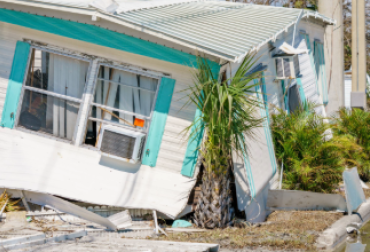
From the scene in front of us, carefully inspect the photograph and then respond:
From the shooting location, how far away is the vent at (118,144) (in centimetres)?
695

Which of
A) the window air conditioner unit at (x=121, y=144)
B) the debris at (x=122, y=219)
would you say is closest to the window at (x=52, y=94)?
the window air conditioner unit at (x=121, y=144)

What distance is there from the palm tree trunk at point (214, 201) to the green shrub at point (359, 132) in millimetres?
4318

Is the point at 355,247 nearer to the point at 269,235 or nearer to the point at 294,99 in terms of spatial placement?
the point at 269,235

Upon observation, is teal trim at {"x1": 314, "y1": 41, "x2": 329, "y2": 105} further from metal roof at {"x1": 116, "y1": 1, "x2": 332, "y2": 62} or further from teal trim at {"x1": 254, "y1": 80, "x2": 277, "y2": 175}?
teal trim at {"x1": 254, "y1": 80, "x2": 277, "y2": 175}

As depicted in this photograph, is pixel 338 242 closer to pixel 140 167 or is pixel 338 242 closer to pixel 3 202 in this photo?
pixel 140 167

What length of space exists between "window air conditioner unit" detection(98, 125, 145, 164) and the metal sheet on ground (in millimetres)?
2432

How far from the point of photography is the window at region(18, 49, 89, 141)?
7.33 metres

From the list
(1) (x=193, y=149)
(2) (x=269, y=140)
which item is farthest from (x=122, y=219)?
(2) (x=269, y=140)

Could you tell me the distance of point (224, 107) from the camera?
6.33 meters

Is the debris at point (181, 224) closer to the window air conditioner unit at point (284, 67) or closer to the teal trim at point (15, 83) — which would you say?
the teal trim at point (15, 83)

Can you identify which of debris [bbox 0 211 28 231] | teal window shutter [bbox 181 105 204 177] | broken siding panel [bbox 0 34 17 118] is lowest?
debris [bbox 0 211 28 231]

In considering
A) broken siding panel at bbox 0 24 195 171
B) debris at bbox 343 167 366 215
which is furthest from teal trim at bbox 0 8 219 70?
debris at bbox 343 167 366 215

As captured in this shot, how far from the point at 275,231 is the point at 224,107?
192cm

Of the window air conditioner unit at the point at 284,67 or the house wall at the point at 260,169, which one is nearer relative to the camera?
the house wall at the point at 260,169
